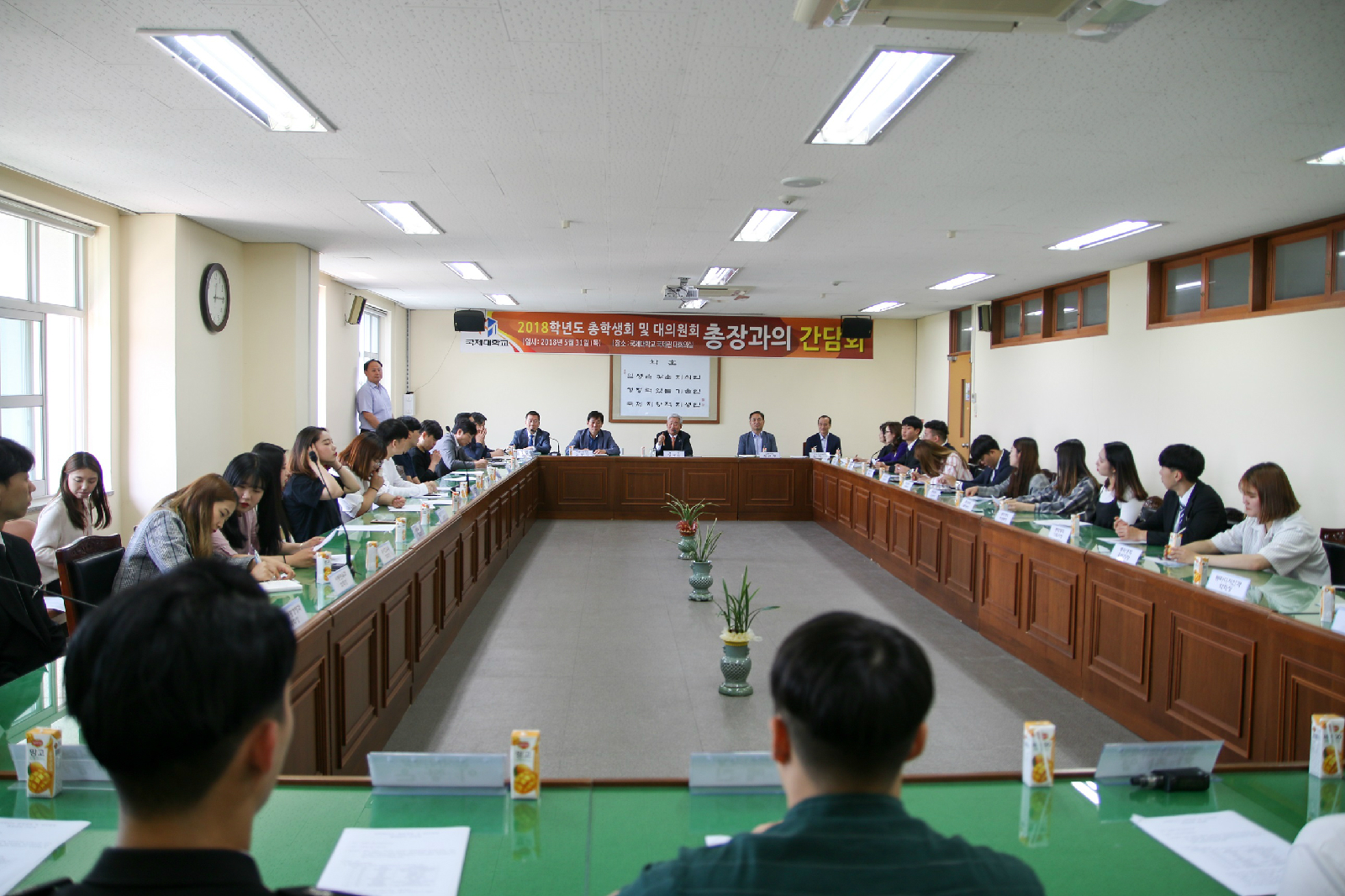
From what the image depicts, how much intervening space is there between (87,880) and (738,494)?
8.75 m

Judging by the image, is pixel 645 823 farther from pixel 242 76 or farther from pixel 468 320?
pixel 468 320

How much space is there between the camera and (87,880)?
26.9 inches

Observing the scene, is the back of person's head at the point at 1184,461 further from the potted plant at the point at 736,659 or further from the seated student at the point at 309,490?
the seated student at the point at 309,490

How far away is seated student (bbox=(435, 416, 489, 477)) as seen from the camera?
26.1ft

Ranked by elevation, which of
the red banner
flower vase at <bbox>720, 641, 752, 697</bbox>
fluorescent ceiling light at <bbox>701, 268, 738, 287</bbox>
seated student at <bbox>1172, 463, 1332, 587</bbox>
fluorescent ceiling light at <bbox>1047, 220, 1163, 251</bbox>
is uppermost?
fluorescent ceiling light at <bbox>701, 268, 738, 287</bbox>

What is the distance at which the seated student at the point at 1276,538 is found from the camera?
329 centimetres

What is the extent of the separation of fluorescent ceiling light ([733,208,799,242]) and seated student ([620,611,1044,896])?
15.3 feet

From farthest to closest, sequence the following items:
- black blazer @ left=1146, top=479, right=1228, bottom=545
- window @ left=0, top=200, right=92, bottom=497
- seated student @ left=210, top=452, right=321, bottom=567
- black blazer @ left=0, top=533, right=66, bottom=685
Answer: window @ left=0, top=200, right=92, bottom=497 < black blazer @ left=1146, top=479, right=1228, bottom=545 < seated student @ left=210, top=452, right=321, bottom=567 < black blazer @ left=0, top=533, right=66, bottom=685

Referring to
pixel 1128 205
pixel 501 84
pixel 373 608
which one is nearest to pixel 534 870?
pixel 373 608

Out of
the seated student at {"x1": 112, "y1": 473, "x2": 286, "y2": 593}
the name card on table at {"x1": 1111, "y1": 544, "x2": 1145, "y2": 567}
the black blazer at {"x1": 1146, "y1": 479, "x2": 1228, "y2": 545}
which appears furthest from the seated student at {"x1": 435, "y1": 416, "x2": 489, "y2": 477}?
the black blazer at {"x1": 1146, "y1": 479, "x2": 1228, "y2": 545}

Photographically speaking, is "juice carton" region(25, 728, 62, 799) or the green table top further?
"juice carton" region(25, 728, 62, 799)

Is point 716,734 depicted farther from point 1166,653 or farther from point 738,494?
point 738,494

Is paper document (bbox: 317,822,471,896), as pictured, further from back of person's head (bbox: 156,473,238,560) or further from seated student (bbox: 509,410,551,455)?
seated student (bbox: 509,410,551,455)

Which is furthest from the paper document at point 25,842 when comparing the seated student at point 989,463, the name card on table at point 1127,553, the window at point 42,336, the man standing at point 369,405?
the man standing at point 369,405
